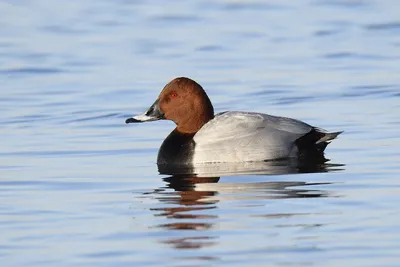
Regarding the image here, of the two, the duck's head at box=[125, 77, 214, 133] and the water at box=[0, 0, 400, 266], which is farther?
the duck's head at box=[125, 77, 214, 133]

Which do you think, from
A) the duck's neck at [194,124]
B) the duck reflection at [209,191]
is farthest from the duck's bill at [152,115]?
the duck reflection at [209,191]

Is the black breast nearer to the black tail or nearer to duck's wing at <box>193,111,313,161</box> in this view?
duck's wing at <box>193,111,313,161</box>

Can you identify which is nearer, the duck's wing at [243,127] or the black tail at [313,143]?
the duck's wing at [243,127]

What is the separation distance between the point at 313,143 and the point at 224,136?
81 centimetres

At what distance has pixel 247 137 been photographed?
451 inches

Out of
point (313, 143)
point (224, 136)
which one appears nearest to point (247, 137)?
point (224, 136)

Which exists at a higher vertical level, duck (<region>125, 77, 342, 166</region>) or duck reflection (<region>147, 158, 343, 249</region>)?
duck (<region>125, 77, 342, 166</region>)

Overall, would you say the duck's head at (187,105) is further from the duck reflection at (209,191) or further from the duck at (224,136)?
the duck reflection at (209,191)

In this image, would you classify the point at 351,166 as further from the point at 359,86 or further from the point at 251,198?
the point at 359,86

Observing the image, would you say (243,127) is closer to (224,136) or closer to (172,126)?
(224,136)

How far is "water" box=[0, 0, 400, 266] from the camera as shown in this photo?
7.91 m

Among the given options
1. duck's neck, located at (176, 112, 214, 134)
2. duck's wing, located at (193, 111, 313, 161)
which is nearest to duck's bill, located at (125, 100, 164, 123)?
duck's neck, located at (176, 112, 214, 134)

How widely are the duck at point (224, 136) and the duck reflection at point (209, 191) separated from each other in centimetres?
14

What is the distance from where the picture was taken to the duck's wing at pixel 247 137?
1138 centimetres
